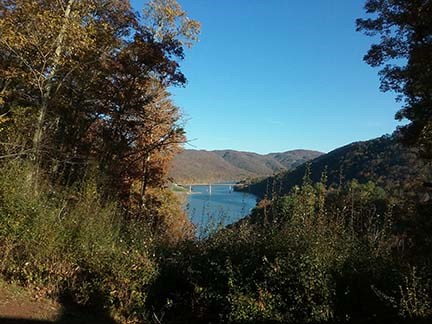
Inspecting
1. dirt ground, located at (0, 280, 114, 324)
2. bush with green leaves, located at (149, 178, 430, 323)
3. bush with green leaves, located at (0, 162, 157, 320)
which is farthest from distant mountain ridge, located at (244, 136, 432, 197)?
dirt ground, located at (0, 280, 114, 324)

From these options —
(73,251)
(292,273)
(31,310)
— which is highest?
(292,273)

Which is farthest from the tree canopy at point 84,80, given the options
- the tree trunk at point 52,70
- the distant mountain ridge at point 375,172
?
the distant mountain ridge at point 375,172

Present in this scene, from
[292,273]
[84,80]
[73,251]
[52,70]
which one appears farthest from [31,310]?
[84,80]

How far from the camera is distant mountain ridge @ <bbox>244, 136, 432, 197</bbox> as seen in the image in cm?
622

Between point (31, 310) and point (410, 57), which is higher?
point (410, 57)

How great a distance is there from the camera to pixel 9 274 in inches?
199

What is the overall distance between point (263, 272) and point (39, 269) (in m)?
2.80

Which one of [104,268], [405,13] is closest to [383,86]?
[405,13]

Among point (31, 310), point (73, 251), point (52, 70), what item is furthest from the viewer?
point (52, 70)

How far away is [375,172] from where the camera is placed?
1195 inches

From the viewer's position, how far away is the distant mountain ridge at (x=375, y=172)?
6216 millimetres

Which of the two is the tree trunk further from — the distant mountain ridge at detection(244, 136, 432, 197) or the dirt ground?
the distant mountain ridge at detection(244, 136, 432, 197)

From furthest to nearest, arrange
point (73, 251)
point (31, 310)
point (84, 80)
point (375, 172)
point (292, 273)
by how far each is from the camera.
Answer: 1. point (375, 172)
2. point (84, 80)
3. point (73, 251)
4. point (31, 310)
5. point (292, 273)

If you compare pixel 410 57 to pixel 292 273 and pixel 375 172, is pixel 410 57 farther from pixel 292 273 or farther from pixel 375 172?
pixel 375 172
